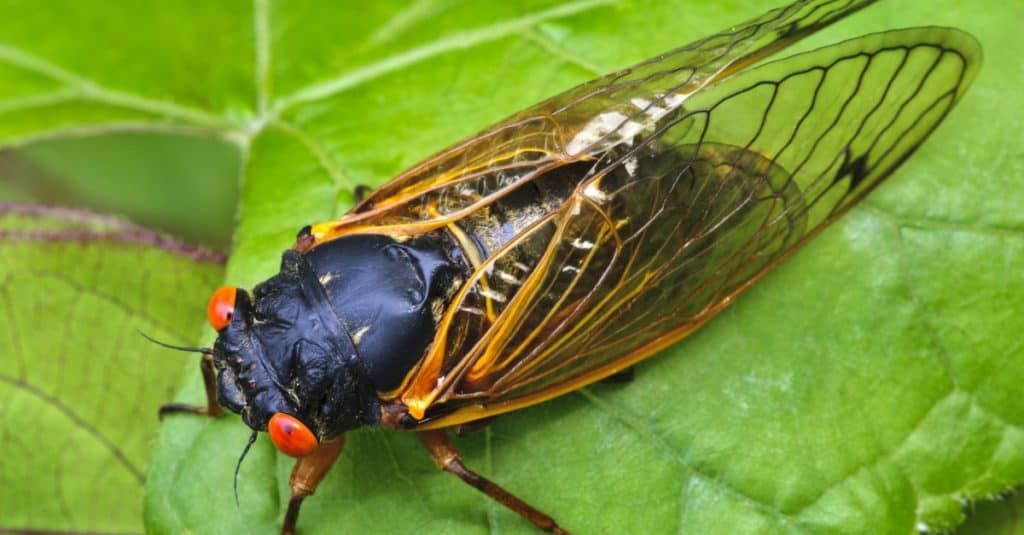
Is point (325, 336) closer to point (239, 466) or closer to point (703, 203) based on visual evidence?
point (239, 466)

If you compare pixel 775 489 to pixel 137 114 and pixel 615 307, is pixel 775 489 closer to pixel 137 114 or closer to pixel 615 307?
pixel 615 307

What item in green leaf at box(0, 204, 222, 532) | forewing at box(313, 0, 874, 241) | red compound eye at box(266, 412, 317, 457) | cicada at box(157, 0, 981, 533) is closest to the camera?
red compound eye at box(266, 412, 317, 457)

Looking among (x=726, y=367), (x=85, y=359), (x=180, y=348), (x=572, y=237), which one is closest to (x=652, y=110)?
(x=572, y=237)

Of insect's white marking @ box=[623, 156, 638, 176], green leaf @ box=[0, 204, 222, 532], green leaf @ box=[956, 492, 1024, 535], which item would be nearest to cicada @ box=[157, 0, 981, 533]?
insect's white marking @ box=[623, 156, 638, 176]

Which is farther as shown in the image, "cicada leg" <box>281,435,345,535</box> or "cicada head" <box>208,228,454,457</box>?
"cicada leg" <box>281,435,345,535</box>

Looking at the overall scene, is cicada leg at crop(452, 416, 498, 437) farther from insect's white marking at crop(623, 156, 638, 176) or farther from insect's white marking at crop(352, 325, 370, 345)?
insect's white marking at crop(623, 156, 638, 176)

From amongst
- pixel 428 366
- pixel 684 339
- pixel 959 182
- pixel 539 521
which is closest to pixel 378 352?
pixel 428 366
